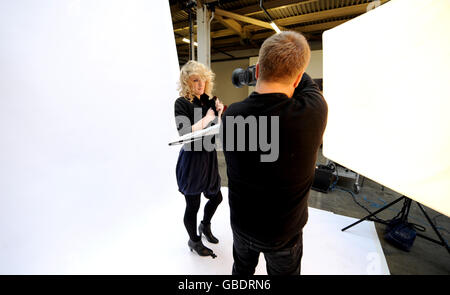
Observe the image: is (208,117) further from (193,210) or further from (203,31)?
(203,31)

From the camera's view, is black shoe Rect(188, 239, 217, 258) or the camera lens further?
black shoe Rect(188, 239, 217, 258)

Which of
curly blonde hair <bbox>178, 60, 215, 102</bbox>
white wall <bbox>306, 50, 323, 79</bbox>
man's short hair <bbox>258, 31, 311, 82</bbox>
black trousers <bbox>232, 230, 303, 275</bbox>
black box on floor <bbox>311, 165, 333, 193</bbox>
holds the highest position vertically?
white wall <bbox>306, 50, 323, 79</bbox>

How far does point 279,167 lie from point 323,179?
89.5 inches

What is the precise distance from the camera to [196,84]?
1152mm

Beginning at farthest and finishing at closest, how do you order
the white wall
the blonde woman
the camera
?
the white wall → the blonde woman → the camera

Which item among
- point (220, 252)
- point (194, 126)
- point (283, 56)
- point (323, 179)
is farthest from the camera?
point (323, 179)

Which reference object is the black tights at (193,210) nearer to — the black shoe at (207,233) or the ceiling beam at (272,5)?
the black shoe at (207,233)

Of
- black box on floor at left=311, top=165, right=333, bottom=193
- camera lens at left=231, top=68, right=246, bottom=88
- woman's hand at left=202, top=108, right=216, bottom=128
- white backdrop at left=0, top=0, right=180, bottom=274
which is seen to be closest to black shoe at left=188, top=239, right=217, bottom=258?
white backdrop at left=0, top=0, right=180, bottom=274

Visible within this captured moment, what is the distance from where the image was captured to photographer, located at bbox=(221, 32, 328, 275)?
1.83 feet

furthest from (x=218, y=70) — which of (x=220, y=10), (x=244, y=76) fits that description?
(x=244, y=76)

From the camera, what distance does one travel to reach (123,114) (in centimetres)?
146

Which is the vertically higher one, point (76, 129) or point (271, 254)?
point (76, 129)

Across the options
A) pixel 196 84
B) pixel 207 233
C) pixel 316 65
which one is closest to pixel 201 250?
pixel 207 233

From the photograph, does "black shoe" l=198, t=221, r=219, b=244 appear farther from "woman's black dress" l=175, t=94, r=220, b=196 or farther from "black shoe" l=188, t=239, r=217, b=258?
"woman's black dress" l=175, t=94, r=220, b=196
